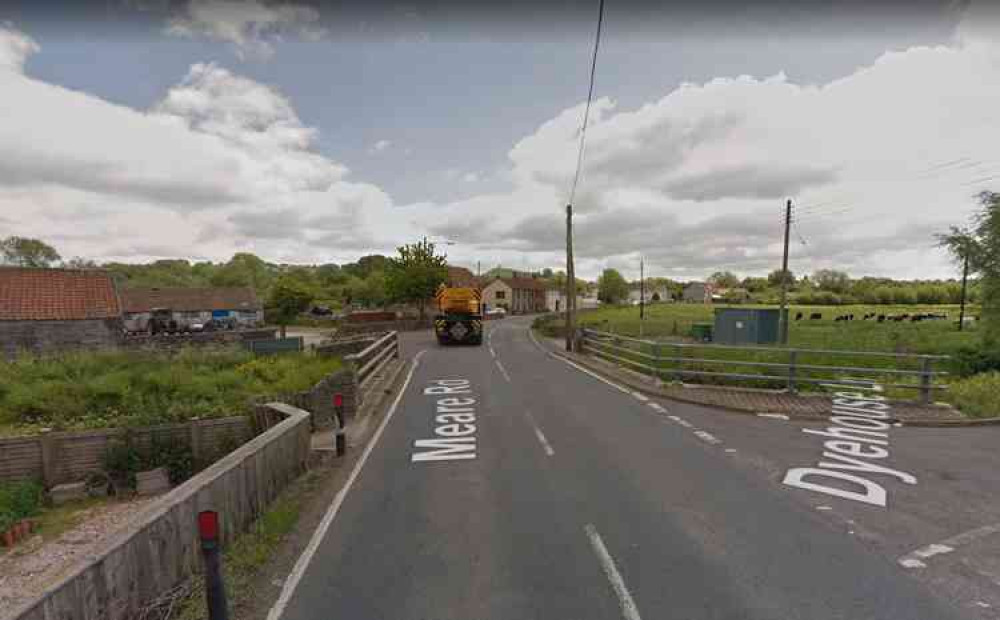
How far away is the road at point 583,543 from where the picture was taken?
127 inches

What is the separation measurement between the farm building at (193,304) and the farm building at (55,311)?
27.7 meters

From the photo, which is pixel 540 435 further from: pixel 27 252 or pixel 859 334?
pixel 27 252

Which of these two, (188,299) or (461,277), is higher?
(461,277)

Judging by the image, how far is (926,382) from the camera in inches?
336

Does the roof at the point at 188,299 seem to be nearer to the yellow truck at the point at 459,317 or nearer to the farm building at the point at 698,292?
the yellow truck at the point at 459,317

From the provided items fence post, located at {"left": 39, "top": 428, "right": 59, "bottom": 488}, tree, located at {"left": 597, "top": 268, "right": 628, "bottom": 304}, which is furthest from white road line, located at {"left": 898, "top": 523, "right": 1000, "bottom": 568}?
tree, located at {"left": 597, "top": 268, "right": 628, "bottom": 304}

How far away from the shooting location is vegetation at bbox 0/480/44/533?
257 inches

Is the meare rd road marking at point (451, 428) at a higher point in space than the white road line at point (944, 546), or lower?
lower

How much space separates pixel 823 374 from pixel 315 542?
691 inches

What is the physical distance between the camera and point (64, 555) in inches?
232

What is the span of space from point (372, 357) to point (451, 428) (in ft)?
20.0

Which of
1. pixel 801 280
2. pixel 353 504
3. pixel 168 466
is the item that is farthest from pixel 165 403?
pixel 801 280

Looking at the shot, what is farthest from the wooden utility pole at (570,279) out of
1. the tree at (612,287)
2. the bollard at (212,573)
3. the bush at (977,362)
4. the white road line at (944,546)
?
the tree at (612,287)

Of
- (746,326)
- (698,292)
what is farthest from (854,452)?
(698,292)
